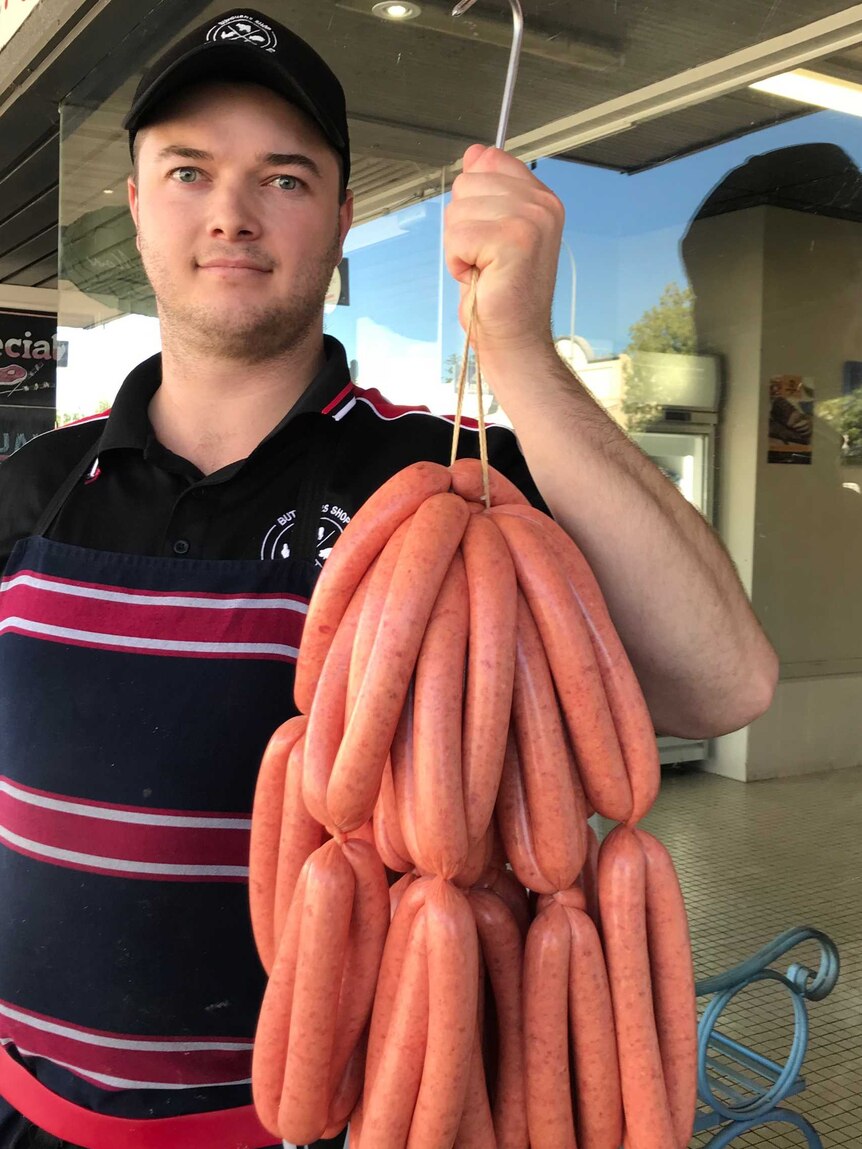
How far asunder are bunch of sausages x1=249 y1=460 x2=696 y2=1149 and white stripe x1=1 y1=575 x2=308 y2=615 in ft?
2.26

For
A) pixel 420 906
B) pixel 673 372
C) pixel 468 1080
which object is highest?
pixel 673 372

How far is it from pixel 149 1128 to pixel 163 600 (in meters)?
0.76

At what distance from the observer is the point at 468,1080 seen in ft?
2.81

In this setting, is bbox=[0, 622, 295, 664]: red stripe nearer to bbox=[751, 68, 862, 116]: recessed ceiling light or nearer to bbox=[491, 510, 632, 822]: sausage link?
bbox=[491, 510, 632, 822]: sausage link

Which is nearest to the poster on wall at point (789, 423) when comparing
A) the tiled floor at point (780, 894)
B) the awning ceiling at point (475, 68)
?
the awning ceiling at point (475, 68)

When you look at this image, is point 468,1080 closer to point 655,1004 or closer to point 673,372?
point 655,1004

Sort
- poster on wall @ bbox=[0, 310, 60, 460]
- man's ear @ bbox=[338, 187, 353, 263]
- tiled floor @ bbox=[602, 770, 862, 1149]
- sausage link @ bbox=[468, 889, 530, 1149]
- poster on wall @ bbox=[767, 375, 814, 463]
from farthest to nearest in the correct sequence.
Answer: poster on wall @ bbox=[0, 310, 60, 460], poster on wall @ bbox=[767, 375, 814, 463], tiled floor @ bbox=[602, 770, 862, 1149], man's ear @ bbox=[338, 187, 353, 263], sausage link @ bbox=[468, 889, 530, 1149]

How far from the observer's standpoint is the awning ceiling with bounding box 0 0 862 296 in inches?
123

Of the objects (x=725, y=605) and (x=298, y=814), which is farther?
(x=725, y=605)

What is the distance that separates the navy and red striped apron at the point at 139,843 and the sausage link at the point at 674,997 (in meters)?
0.79

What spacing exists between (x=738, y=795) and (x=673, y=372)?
5.30 ft

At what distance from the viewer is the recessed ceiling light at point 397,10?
141 inches

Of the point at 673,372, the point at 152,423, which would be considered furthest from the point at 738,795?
the point at 152,423

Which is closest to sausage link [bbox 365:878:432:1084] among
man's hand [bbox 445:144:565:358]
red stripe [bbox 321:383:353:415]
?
man's hand [bbox 445:144:565:358]
